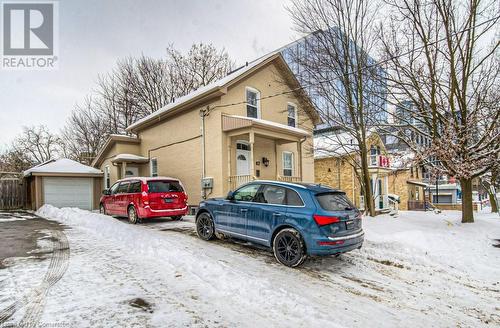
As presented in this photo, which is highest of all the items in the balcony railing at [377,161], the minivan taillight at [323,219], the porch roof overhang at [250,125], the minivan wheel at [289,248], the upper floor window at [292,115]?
the upper floor window at [292,115]

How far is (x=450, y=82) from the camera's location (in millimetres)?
8648

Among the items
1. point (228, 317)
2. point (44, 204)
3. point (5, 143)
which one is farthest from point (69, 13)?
point (5, 143)

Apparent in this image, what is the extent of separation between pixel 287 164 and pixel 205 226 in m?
9.23

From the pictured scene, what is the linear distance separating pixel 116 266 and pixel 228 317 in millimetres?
2874

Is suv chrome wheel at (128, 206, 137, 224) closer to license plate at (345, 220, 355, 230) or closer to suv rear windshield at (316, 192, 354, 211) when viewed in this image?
suv rear windshield at (316, 192, 354, 211)

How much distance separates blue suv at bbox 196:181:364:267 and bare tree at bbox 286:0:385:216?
5364 millimetres

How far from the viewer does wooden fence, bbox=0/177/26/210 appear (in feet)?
61.5

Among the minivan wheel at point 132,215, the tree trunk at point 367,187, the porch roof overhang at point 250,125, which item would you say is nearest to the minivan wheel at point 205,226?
the minivan wheel at point 132,215

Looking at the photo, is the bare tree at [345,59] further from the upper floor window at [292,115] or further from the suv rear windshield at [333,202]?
the upper floor window at [292,115]

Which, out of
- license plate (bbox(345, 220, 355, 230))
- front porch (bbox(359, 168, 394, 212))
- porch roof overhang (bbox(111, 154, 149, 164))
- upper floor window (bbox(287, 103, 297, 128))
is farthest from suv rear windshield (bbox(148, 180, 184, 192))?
front porch (bbox(359, 168, 394, 212))

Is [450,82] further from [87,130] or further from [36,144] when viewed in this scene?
[36,144]

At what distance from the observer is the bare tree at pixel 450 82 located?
800cm

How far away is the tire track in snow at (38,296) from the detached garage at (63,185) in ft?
44.1

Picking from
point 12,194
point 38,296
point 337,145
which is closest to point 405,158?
point 337,145
